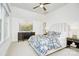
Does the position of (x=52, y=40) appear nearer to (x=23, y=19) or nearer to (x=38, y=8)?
(x=38, y=8)

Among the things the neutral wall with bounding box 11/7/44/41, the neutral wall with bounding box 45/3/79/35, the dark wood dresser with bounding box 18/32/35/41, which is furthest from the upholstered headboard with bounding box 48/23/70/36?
the dark wood dresser with bounding box 18/32/35/41

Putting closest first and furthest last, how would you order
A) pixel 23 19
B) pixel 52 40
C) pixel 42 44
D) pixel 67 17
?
pixel 23 19 → pixel 42 44 → pixel 52 40 → pixel 67 17

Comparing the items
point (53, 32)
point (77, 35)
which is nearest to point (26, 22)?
point (53, 32)

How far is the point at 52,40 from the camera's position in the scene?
2.85m

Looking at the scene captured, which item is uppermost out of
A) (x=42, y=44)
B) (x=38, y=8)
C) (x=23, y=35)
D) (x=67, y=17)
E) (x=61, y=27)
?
(x=38, y=8)

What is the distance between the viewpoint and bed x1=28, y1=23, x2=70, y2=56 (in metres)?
2.49

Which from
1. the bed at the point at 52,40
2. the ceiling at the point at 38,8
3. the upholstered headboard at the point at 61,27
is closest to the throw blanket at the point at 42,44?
the bed at the point at 52,40

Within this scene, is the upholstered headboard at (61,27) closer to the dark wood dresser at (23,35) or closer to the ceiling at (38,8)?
the ceiling at (38,8)

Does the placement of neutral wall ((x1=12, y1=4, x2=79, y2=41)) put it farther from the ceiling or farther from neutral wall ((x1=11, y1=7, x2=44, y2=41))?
the ceiling

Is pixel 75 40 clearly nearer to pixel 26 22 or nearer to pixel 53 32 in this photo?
pixel 53 32

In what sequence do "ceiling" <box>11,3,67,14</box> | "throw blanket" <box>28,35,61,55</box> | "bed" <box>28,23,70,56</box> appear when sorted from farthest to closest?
"bed" <box>28,23,70,56</box> < "throw blanket" <box>28,35,61,55</box> < "ceiling" <box>11,3,67,14</box>

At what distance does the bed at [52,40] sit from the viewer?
249cm

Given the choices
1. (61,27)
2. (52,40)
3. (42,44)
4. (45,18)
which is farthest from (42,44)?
(61,27)

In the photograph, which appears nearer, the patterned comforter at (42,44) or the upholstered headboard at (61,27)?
the patterned comforter at (42,44)
